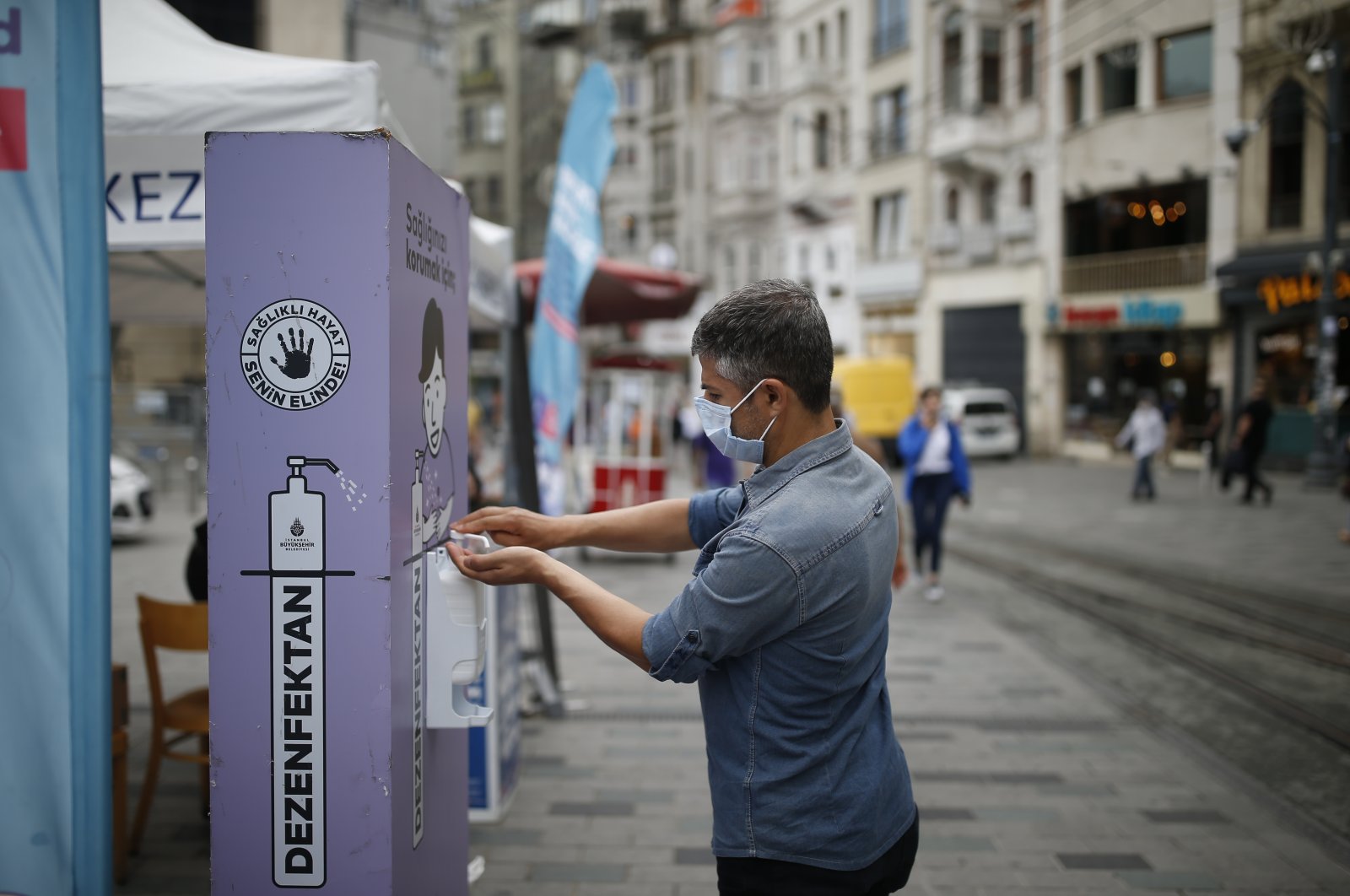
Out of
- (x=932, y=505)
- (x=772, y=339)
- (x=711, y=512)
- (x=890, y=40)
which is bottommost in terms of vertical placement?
(x=932, y=505)

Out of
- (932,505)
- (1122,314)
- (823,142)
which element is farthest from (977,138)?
(932,505)

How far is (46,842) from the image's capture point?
86.1 inches

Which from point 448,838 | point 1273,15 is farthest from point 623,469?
point 1273,15

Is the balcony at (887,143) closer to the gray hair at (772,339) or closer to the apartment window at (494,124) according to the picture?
the apartment window at (494,124)

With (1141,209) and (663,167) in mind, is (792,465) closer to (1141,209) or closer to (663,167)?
(1141,209)

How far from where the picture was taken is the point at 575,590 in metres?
2.17

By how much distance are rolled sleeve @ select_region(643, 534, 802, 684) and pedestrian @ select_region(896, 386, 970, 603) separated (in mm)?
7923

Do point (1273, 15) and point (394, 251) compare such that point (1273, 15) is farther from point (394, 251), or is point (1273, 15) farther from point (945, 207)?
point (394, 251)

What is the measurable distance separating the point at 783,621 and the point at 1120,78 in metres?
28.9

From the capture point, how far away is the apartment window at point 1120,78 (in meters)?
26.0

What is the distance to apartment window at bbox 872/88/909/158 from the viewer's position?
35.3 m

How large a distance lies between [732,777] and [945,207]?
33.6m

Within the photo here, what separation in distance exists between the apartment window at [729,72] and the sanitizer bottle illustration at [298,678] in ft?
149

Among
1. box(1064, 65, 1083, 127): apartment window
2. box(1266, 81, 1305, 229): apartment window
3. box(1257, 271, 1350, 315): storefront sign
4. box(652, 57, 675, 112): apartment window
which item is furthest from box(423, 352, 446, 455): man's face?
box(652, 57, 675, 112): apartment window
